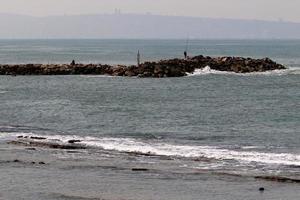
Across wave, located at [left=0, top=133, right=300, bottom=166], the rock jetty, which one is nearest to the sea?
wave, located at [left=0, top=133, right=300, bottom=166]

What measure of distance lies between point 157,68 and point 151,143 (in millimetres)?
54922

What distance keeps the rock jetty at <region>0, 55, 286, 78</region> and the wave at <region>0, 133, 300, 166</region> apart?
5121cm

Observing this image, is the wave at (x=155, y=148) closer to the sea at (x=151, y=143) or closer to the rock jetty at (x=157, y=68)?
the sea at (x=151, y=143)

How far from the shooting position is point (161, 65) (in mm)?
95812

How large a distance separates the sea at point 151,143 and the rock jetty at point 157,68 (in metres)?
15.2

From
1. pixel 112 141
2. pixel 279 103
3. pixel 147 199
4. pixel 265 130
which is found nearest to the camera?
pixel 147 199

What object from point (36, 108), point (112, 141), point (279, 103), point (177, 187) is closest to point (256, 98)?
point (279, 103)

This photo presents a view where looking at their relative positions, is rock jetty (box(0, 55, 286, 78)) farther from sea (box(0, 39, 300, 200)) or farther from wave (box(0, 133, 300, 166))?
wave (box(0, 133, 300, 166))

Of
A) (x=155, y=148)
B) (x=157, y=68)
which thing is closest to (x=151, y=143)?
(x=155, y=148)

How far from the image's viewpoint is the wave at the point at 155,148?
3319cm

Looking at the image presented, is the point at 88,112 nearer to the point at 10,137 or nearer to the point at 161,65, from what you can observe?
the point at 10,137

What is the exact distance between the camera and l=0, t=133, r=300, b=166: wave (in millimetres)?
33188

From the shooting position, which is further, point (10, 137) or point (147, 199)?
point (10, 137)

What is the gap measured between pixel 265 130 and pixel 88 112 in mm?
17997
